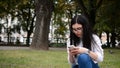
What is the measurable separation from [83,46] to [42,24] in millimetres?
18704

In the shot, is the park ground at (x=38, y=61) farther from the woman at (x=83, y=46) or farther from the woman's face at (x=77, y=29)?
the woman's face at (x=77, y=29)

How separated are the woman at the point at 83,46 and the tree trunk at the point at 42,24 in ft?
60.2

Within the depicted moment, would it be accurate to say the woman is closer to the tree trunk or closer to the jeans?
the jeans

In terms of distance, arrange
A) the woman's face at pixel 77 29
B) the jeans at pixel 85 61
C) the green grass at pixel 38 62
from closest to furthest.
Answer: the jeans at pixel 85 61 < the woman's face at pixel 77 29 < the green grass at pixel 38 62

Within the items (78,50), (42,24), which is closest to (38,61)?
(78,50)

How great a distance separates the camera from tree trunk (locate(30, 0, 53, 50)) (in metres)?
23.8

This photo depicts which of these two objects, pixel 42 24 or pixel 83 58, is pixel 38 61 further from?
pixel 42 24

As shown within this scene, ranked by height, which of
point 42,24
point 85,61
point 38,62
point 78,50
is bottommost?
point 38,62

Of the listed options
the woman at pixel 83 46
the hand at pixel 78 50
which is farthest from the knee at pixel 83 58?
the hand at pixel 78 50

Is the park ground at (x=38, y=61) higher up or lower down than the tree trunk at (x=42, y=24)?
lower down

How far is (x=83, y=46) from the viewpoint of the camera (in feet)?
18.0

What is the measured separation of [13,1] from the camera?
40.9 meters

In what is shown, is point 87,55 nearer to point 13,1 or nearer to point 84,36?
point 84,36

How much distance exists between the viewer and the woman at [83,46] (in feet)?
17.1
